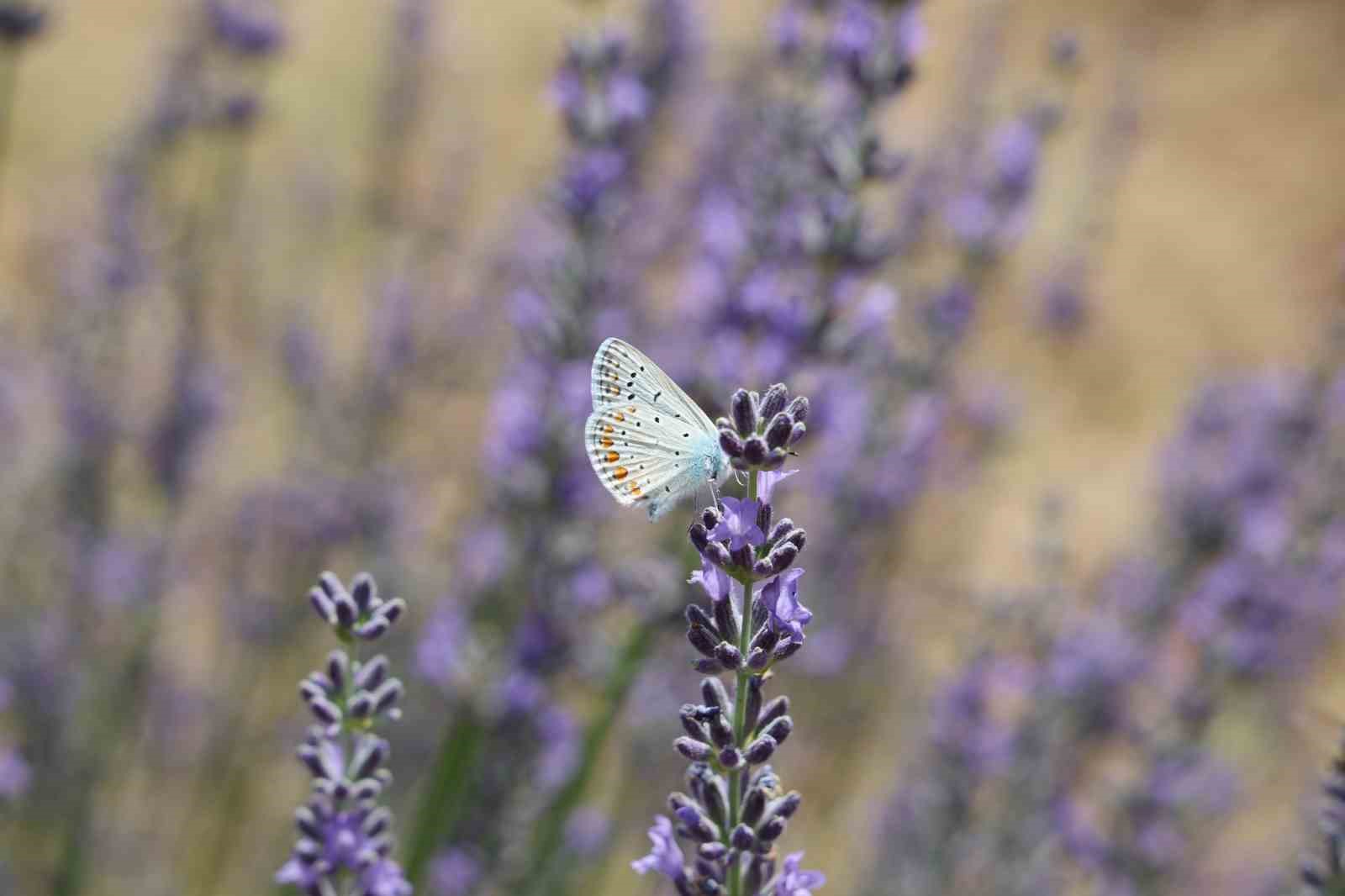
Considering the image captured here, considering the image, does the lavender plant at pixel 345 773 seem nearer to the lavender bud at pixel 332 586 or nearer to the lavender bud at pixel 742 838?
the lavender bud at pixel 332 586

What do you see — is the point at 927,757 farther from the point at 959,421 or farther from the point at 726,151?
the point at 959,421

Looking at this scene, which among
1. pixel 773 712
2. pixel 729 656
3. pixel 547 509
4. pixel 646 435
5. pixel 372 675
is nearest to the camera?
pixel 729 656

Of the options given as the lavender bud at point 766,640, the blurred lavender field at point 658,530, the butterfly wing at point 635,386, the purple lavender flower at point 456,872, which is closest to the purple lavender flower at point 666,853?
the blurred lavender field at point 658,530

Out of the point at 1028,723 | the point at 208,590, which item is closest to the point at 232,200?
the point at 208,590

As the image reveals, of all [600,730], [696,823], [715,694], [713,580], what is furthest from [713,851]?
[600,730]

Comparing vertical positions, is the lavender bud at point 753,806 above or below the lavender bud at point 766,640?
below

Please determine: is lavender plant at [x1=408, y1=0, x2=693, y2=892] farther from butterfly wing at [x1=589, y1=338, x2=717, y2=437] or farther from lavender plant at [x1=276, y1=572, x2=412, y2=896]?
lavender plant at [x1=276, y1=572, x2=412, y2=896]

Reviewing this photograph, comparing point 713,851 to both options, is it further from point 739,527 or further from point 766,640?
point 739,527
